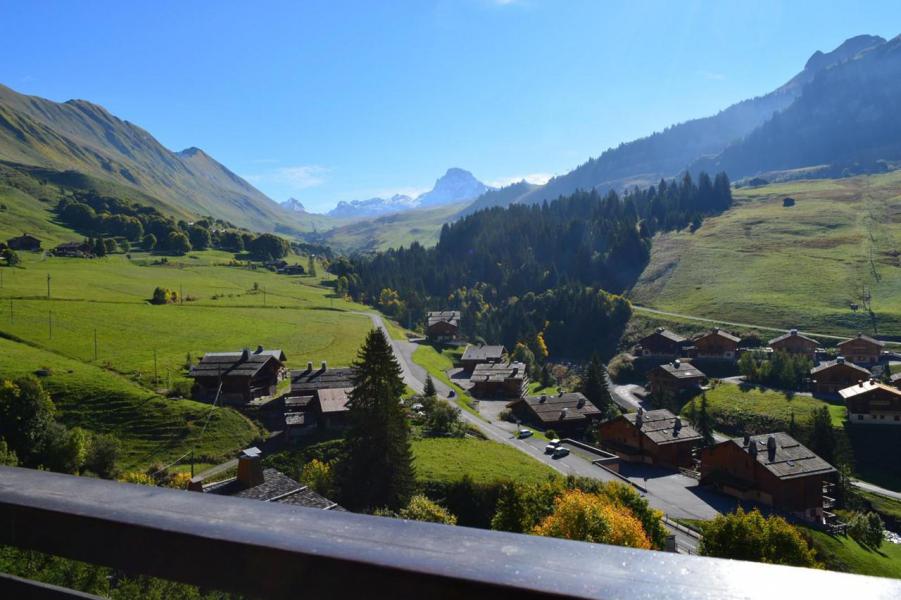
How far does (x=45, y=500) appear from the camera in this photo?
2312mm

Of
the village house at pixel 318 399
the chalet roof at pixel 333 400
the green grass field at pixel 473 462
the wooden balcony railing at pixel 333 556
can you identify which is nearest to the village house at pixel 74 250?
the village house at pixel 318 399

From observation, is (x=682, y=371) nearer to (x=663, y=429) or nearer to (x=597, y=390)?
(x=597, y=390)

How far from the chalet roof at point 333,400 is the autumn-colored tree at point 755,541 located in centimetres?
3306

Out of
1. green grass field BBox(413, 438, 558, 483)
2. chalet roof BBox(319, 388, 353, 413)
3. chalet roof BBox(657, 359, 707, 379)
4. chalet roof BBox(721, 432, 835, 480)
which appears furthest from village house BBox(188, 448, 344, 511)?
chalet roof BBox(657, 359, 707, 379)

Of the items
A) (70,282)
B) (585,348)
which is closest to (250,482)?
(70,282)

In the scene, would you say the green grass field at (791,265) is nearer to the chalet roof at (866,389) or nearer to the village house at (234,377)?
the chalet roof at (866,389)

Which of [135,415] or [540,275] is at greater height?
[540,275]

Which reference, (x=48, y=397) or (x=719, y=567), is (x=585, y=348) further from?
(x=719, y=567)

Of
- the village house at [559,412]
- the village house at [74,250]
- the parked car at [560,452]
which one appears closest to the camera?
the parked car at [560,452]

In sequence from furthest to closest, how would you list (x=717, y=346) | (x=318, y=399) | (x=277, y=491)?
(x=717, y=346) < (x=318, y=399) < (x=277, y=491)

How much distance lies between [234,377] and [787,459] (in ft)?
176

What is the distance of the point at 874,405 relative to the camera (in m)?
69.6

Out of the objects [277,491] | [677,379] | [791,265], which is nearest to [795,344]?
[677,379]

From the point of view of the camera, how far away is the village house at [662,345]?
105 metres
